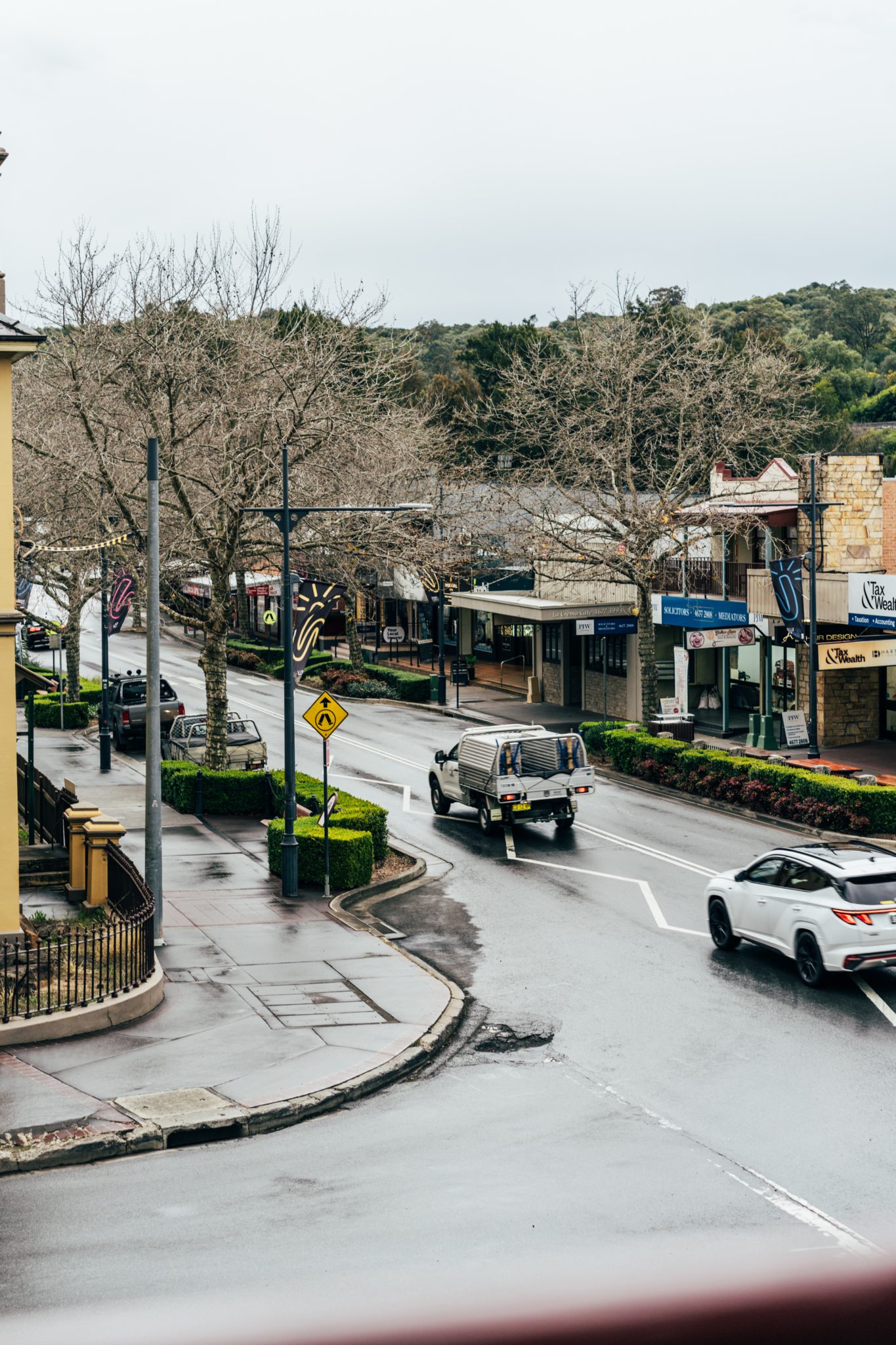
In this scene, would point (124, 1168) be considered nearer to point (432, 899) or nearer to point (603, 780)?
point (432, 899)

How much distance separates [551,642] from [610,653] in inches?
166

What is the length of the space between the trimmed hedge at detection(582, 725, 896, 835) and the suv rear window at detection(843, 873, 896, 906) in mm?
9484

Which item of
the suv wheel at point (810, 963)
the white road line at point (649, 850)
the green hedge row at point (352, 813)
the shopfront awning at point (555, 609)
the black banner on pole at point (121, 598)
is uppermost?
the black banner on pole at point (121, 598)

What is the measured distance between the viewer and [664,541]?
43719 millimetres

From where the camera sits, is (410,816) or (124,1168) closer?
(124,1168)

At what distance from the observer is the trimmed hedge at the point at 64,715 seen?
44406mm

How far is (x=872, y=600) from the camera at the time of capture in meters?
33.2

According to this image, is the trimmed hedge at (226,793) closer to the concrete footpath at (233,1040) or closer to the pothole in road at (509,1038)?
the concrete footpath at (233,1040)

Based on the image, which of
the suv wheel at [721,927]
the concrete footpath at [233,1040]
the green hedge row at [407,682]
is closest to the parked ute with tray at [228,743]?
the concrete footpath at [233,1040]

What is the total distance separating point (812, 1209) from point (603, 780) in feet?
78.0

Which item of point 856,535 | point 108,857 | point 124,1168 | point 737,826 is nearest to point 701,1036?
point 124,1168

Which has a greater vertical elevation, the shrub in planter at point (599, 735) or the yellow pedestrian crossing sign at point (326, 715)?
the yellow pedestrian crossing sign at point (326, 715)

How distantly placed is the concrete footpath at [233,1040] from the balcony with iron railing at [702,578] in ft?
69.0

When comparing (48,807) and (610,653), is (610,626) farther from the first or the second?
(48,807)
